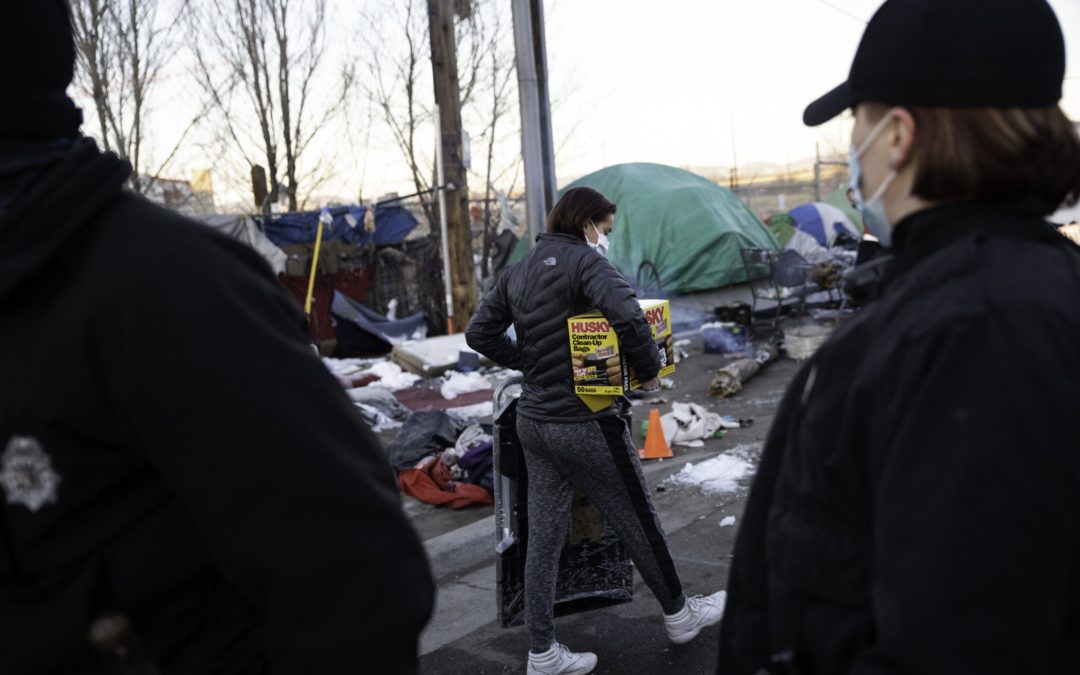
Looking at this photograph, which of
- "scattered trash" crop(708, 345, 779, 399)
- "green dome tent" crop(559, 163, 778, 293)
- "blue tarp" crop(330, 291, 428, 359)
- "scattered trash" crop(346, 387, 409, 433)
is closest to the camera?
"scattered trash" crop(346, 387, 409, 433)

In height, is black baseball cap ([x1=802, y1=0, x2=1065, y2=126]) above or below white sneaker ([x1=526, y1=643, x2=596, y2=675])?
above

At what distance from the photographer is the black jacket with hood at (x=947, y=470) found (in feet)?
3.59

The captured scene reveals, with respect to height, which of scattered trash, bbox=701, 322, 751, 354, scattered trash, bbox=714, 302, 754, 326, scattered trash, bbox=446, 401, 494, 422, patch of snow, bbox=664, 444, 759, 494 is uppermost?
scattered trash, bbox=714, 302, 754, 326

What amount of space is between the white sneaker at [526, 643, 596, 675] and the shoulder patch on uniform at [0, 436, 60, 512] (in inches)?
117

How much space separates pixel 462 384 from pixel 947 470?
10242mm

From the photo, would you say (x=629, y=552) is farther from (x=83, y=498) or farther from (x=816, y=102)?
(x=83, y=498)

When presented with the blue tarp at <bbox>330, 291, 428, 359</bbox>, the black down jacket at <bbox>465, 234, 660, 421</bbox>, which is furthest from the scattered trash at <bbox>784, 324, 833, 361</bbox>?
the black down jacket at <bbox>465, 234, 660, 421</bbox>

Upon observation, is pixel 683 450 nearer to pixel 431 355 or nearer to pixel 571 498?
pixel 571 498

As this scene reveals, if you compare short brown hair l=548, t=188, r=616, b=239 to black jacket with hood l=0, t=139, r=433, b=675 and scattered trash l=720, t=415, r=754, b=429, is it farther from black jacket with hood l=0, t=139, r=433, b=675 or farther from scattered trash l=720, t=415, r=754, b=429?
scattered trash l=720, t=415, r=754, b=429

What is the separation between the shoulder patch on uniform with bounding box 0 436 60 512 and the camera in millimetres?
1212

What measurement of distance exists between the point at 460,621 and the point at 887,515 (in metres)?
3.83

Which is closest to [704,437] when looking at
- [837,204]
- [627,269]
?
[627,269]

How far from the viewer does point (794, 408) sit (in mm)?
1481

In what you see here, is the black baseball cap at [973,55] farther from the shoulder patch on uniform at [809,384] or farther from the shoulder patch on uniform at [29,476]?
the shoulder patch on uniform at [29,476]
